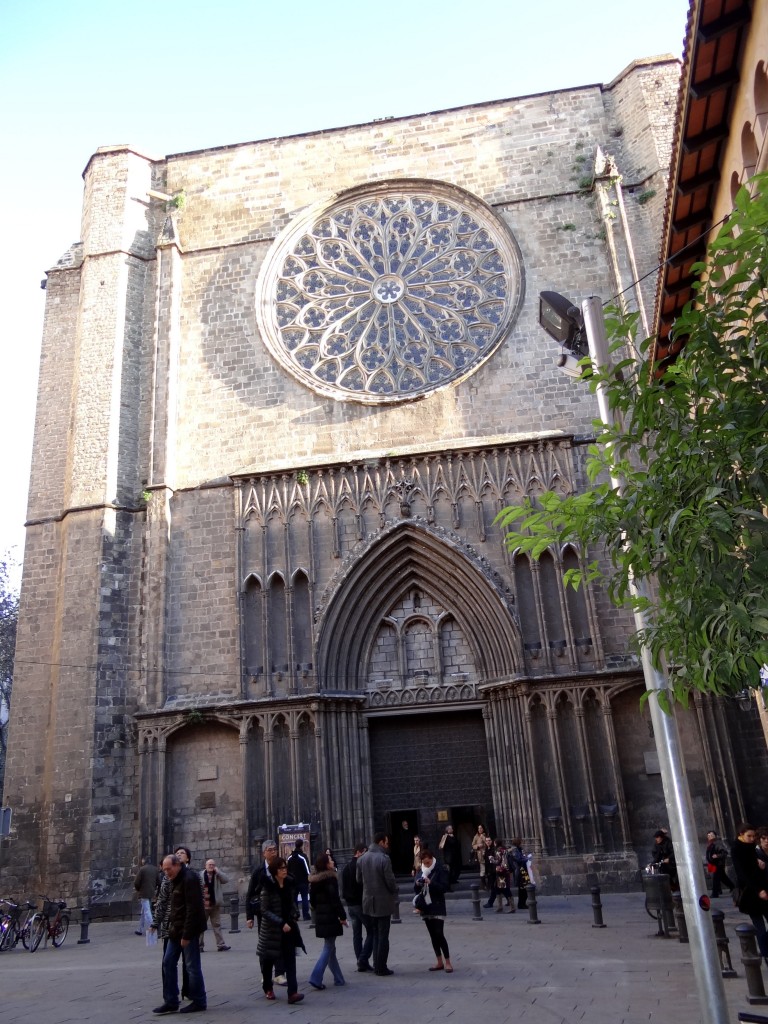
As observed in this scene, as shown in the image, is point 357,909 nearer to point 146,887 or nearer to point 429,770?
point 146,887

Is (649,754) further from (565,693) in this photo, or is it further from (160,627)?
(160,627)

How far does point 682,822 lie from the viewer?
572cm

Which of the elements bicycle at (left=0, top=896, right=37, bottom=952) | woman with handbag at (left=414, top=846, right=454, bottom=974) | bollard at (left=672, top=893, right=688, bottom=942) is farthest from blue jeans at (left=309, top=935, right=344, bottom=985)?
bicycle at (left=0, top=896, right=37, bottom=952)

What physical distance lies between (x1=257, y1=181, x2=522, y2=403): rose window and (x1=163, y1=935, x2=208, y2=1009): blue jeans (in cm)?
1353

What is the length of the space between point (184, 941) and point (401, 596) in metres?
11.3

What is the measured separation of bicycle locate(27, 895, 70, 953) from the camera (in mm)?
13711

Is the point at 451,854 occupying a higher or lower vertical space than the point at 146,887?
higher

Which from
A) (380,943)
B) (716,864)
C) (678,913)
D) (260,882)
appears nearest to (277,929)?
(260,882)

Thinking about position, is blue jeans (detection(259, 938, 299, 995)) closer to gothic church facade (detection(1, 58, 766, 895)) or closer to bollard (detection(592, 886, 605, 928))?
bollard (detection(592, 886, 605, 928))

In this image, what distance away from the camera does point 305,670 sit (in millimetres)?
17625

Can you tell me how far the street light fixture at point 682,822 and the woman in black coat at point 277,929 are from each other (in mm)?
3641

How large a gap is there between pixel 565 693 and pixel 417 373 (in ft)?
25.9

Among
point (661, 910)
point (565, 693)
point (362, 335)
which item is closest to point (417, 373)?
point (362, 335)

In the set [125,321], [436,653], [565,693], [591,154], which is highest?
[591,154]
